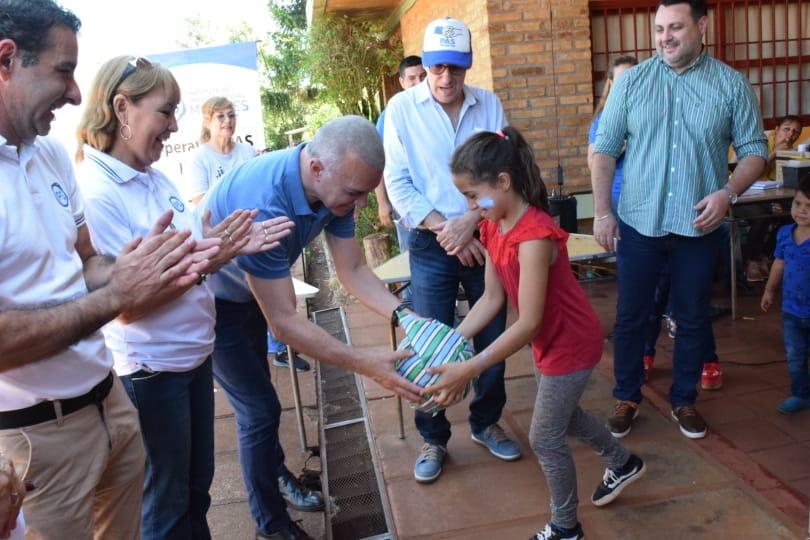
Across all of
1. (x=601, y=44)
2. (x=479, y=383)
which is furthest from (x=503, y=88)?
(x=479, y=383)

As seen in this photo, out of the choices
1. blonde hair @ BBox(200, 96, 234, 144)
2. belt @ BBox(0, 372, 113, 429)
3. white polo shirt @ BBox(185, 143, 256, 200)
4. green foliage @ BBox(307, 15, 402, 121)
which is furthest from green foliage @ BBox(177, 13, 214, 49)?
belt @ BBox(0, 372, 113, 429)

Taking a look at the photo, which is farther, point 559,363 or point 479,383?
point 479,383

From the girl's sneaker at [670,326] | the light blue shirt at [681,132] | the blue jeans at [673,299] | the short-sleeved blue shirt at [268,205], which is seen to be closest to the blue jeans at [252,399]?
the short-sleeved blue shirt at [268,205]

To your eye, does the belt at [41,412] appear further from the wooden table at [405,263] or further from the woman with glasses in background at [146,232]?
the wooden table at [405,263]

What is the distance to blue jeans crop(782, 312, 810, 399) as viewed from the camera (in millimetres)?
3404

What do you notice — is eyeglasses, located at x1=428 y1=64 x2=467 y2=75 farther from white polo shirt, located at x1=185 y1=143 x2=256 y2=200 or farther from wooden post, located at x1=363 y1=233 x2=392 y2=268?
wooden post, located at x1=363 y1=233 x2=392 y2=268

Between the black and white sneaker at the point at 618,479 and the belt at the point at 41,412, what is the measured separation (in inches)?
78.2

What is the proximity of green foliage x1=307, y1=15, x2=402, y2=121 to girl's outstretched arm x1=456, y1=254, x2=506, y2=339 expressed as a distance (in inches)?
372

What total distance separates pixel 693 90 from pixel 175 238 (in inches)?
99.3

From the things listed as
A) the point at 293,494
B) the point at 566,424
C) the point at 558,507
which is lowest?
the point at 293,494

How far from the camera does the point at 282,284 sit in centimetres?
219

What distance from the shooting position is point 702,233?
121 inches

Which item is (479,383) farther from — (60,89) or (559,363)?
(60,89)

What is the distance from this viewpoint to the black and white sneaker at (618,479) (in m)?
2.68
